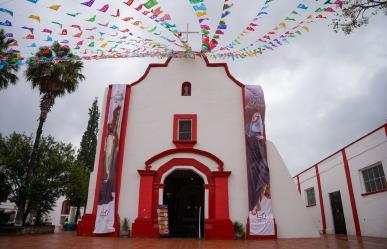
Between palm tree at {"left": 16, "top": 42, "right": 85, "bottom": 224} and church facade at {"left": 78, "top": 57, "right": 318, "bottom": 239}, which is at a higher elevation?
palm tree at {"left": 16, "top": 42, "right": 85, "bottom": 224}

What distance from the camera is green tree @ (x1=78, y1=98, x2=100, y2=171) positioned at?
123 ft

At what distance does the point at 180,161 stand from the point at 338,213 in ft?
34.9

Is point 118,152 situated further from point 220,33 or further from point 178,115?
point 220,33

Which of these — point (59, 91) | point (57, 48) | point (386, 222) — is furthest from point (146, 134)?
point (386, 222)

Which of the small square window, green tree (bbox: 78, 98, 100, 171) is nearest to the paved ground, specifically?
the small square window

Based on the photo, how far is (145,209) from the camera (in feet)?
48.0

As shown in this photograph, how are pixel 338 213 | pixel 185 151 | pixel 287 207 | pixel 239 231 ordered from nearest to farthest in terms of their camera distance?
pixel 239 231 < pixel 287 207 < pixel 185 151 < pixel 338 213

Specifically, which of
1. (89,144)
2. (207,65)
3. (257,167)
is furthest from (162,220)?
(89,144)

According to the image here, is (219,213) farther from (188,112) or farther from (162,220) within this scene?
(188,112)

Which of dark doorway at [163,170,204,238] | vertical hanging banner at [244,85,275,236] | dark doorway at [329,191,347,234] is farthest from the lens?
dark doorway at [329,191,347,234]

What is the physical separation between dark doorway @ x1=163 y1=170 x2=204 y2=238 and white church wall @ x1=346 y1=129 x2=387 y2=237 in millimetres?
8416

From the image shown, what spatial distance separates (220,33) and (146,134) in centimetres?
703

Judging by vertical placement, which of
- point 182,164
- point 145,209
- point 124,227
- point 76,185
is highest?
point 76,185

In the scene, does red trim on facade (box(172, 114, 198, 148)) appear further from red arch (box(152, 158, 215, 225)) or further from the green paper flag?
the green paper flag
